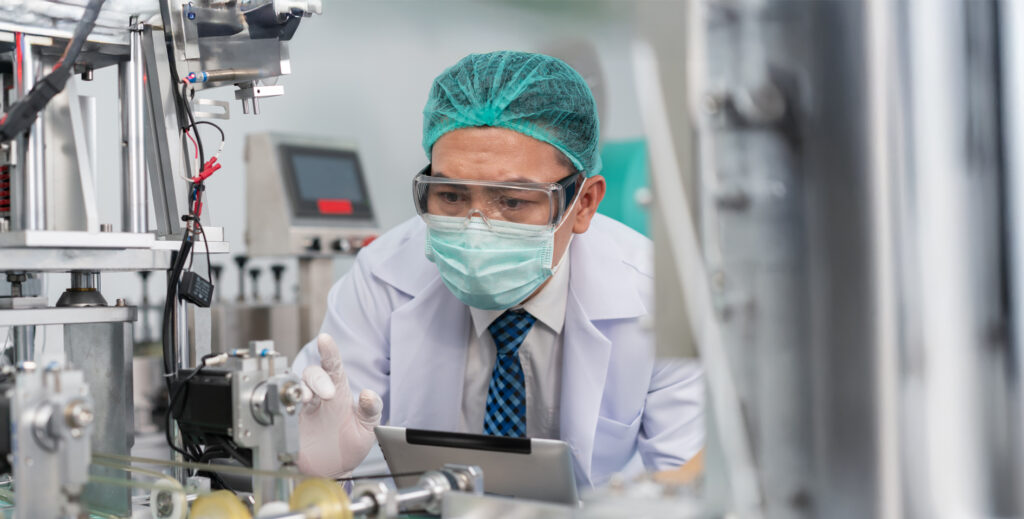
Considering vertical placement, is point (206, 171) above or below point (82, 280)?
above

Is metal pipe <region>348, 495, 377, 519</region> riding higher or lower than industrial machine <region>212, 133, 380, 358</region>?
lower

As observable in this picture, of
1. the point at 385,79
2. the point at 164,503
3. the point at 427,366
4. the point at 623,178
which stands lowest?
the point at 164,503

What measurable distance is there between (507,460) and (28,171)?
2.53 ft

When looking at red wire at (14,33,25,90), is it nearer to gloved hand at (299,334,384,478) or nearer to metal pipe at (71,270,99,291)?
metal pipe at (71,270,99,291)

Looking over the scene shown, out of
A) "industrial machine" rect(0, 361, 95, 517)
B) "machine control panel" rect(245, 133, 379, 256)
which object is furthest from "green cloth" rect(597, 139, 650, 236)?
"industrial machine" rect(0, 361, 95, 517)

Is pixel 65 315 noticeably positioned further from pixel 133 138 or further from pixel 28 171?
pixel 133 138

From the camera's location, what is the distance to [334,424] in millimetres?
1382

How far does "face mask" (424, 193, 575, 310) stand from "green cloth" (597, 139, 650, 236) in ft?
5.04

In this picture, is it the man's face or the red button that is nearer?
the man's face

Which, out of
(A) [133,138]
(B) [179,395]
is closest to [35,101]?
(A) [133,138]

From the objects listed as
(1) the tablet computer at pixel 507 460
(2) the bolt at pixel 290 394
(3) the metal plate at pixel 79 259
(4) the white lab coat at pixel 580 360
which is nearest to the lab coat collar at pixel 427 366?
(4) the white lab coat at pixel 580 360

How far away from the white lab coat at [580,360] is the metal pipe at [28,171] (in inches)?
26.8

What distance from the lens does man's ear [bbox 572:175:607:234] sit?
178cm

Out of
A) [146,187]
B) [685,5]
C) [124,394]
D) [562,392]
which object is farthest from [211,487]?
[685,5]
